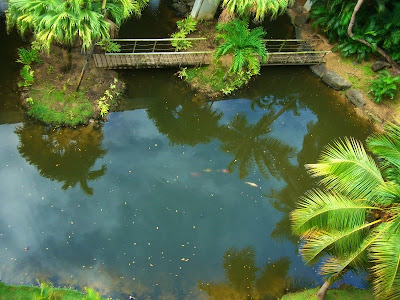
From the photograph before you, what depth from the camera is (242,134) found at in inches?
512

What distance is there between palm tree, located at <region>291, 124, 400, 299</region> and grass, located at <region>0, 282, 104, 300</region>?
195 inches

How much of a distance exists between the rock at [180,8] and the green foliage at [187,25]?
1187mm

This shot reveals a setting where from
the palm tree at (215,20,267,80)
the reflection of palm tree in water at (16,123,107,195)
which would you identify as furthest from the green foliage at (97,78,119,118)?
the palm tree at (215,20,267,80)

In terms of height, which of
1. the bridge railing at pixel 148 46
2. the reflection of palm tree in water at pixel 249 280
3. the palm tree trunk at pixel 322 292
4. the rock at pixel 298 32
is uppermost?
the rock at pixel 298 32

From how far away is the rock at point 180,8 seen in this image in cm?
1584

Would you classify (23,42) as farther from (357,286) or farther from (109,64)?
(357,286)

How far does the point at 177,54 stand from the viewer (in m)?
13.8

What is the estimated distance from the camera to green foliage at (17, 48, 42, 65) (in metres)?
12.4

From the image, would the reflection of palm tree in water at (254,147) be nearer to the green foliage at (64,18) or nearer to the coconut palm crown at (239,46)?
the coconut palm crown at (239,46)

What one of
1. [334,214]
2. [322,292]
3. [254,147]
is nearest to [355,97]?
[254,147]

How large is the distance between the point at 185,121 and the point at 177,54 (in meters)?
2.44

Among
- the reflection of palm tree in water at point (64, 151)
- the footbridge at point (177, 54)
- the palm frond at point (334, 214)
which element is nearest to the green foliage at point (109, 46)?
the footbridge at point (177, 54)

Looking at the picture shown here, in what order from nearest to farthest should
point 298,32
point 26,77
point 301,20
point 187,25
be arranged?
1. point 26,77
2. point 187,25
3. point 298,32
4. point 301,20

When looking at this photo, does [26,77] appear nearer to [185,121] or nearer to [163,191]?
[185,121]
